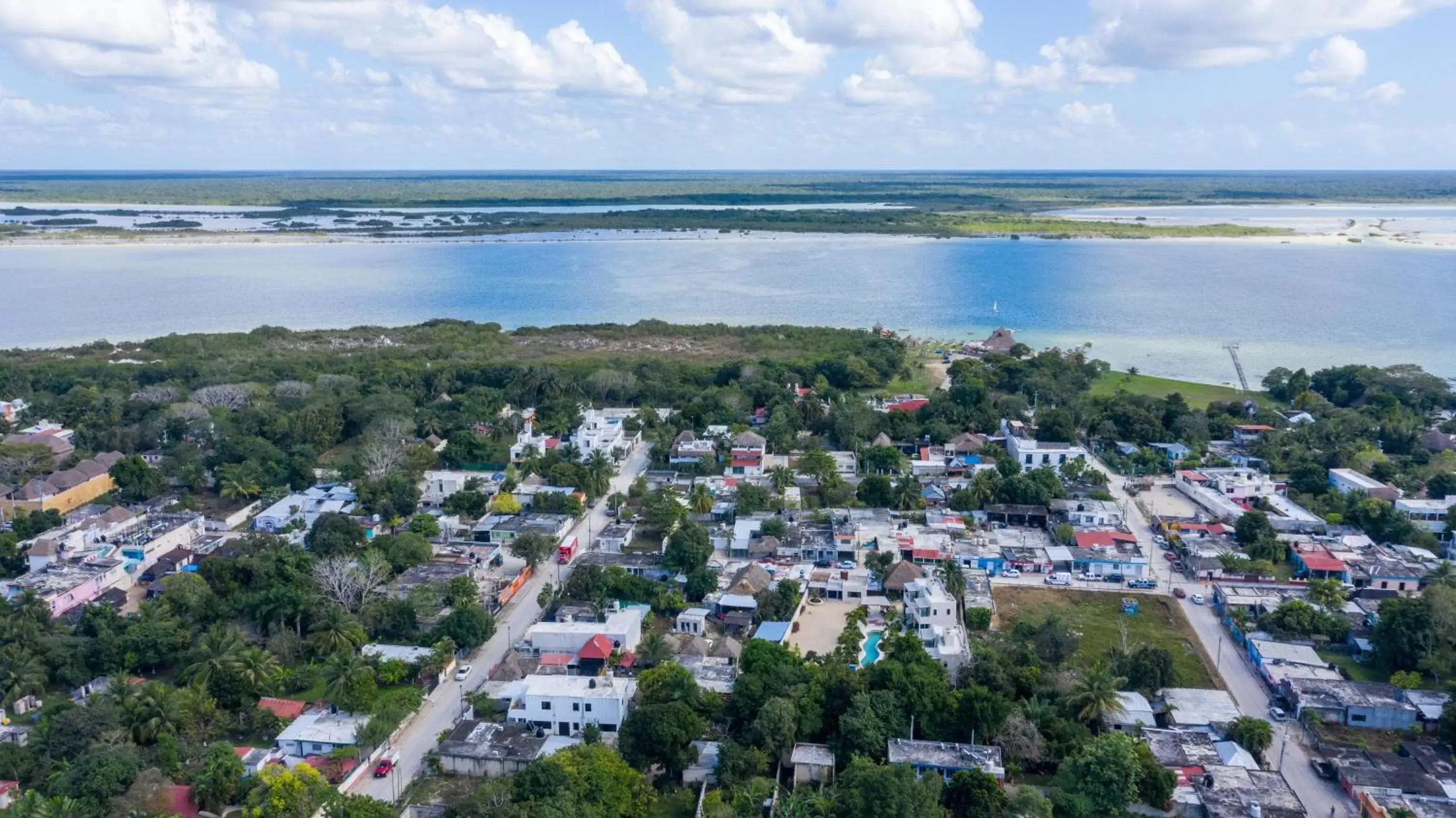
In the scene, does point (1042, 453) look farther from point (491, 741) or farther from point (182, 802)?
point (182, 802)

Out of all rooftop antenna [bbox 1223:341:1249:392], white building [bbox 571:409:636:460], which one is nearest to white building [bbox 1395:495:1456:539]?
rooftop antenna [bbox 1223:341:1249:392]

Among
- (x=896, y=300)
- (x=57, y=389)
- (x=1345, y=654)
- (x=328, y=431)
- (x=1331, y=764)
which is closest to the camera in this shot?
(x=1331, y=764)

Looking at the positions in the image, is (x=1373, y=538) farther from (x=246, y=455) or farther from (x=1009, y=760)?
(x=246, y=455)

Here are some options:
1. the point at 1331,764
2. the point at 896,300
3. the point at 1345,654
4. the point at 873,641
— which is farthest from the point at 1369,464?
the point at 896,300

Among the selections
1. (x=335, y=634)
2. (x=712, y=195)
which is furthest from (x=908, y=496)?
(x=712, y=195)

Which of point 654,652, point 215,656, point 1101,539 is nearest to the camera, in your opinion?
point 215,656

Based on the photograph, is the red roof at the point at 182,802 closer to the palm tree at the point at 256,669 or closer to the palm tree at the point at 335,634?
the palm tree at the point at 256,669

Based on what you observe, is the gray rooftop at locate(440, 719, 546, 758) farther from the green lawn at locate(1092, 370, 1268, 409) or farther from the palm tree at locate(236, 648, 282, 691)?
the green lawn at locate(1092, 370, 1268, 409)
